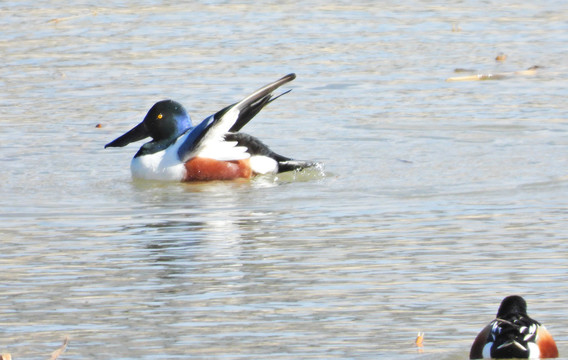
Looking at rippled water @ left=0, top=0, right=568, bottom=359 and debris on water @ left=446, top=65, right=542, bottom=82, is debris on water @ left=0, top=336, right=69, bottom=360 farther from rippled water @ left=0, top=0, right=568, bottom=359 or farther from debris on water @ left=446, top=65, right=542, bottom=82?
debris on water @ left=446, top=65, right=542, bottom=82

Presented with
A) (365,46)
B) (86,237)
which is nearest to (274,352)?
(86,237)

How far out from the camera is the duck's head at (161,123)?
11.9 meters

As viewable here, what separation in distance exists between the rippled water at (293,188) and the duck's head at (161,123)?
0.96 ft

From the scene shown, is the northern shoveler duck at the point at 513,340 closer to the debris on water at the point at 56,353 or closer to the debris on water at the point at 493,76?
the debris on water at the point at 56,353

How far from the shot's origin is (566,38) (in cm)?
1612

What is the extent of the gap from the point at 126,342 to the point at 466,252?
225 cm

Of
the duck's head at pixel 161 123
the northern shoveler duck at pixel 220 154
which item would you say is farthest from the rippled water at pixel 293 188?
the duck's head at pixel 161 123

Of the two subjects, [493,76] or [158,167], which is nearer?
[158,167]

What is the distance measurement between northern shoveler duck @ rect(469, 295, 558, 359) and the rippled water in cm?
22

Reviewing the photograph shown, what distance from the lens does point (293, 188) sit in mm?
10484

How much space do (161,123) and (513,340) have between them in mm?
6696

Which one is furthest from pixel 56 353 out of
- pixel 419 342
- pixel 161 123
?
pixel 161 123

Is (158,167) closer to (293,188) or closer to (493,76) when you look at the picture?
(293,188)

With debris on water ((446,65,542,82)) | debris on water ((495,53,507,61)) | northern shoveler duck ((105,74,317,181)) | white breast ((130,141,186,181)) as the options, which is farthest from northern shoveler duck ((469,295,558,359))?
debris on water ((495,53,507,61))
